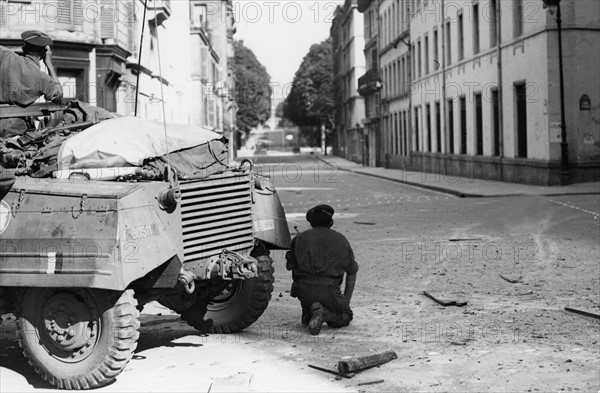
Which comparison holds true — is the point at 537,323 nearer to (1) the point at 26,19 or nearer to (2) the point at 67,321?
(2) the point at 67,321

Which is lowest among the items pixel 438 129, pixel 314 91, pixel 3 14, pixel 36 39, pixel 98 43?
pixel 36 39

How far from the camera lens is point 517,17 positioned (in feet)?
105

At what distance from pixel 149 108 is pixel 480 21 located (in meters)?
14.1

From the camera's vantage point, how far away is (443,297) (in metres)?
10.1

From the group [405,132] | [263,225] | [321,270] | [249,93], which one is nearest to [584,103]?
[321,270]

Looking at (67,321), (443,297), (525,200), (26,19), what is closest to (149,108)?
(26,19)

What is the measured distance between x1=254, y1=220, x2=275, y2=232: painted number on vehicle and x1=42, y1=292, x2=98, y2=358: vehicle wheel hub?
179 centimetres

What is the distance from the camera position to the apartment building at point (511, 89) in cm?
2919

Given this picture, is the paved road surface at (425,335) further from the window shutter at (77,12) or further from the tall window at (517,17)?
the tall window at (517,17)

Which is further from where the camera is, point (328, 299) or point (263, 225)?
point (328, 299)

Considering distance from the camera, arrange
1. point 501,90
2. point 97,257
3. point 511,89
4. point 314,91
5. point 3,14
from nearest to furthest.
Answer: point 97,257
point 3,14
point 511,89
point 501,90
point 314,91

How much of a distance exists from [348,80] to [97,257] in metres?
86.7

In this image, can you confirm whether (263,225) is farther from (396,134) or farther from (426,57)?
(396,134)

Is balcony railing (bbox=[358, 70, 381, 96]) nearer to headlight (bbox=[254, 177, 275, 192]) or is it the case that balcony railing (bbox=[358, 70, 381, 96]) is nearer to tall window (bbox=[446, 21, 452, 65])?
tall window (bbox=[446, 21, 452, 65])
